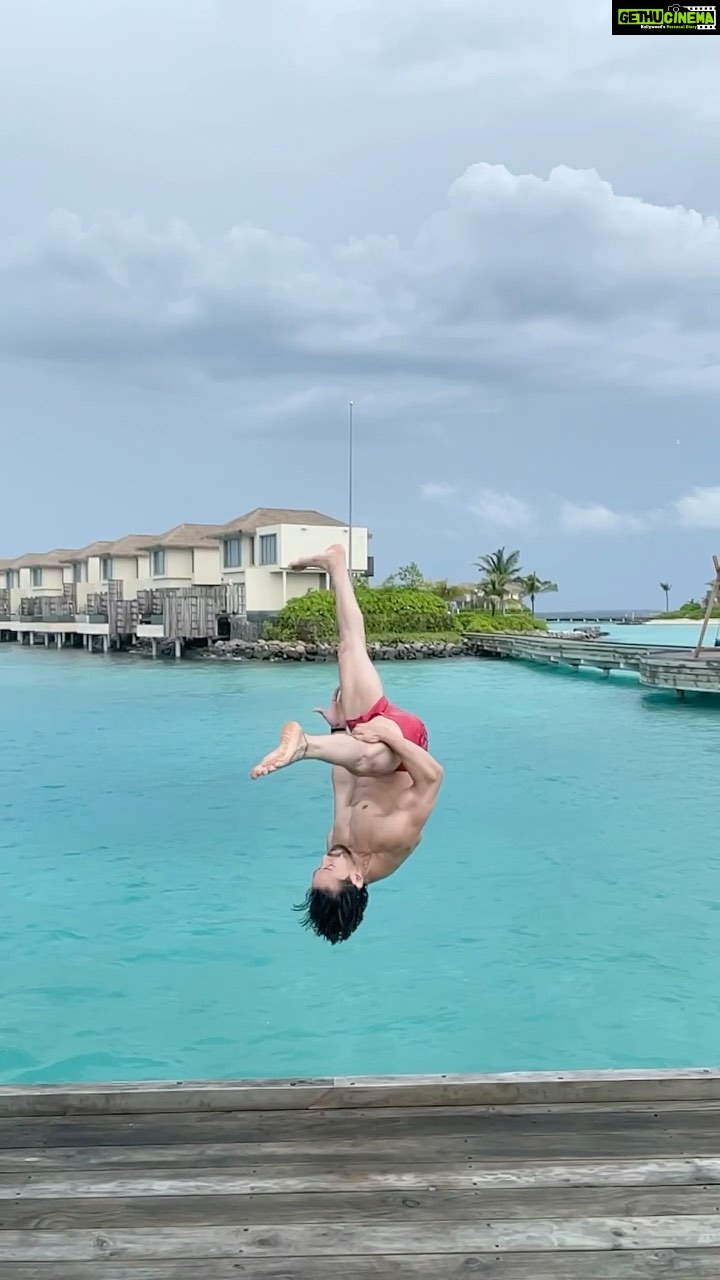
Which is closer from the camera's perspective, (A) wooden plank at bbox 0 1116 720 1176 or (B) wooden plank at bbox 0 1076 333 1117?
(A) wooden plank at bbox 0 1116 720 1176

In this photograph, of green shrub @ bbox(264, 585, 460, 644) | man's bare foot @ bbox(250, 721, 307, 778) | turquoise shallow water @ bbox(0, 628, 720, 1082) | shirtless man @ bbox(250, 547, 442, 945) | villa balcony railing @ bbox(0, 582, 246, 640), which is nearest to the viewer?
man's bare foot @ bbox(250, 721, 307, 778)

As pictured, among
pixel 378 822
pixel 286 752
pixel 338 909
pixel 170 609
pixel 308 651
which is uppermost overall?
pixel 170 609

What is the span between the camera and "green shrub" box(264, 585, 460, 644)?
1619 inches

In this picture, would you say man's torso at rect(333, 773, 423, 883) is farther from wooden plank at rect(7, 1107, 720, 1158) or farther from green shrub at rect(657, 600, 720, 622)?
green shrub at rect(657, 600, 720, 622)

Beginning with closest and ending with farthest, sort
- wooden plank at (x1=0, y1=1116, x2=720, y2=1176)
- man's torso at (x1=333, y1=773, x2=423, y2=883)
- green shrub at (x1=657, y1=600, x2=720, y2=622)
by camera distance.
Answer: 1. man's torso at (x1=333, y1=773, x2=423, y2=883)
2. wooden plank at (x1=0, y1=1116, x2=720, y2=1176)
3. green shrub at (x1=657, y1=600, x2=720, y2=622)

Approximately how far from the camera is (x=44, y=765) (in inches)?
692

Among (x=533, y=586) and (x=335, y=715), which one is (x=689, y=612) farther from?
(x=335, y=715)

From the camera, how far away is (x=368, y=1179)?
2.91 metres

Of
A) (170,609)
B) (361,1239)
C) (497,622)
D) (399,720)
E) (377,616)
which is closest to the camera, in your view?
(361,1239)

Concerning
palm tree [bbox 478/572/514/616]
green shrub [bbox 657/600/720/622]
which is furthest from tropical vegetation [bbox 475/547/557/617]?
green shrub [bbox 657/600/720/622]

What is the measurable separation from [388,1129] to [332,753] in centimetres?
164

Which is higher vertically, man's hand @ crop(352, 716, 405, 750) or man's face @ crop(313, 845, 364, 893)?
man's hand @ crop(352, 716, 405, 750)

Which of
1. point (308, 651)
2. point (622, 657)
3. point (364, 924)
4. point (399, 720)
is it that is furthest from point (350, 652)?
point (308, 651)

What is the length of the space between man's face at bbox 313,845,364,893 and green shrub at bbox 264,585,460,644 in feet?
119
